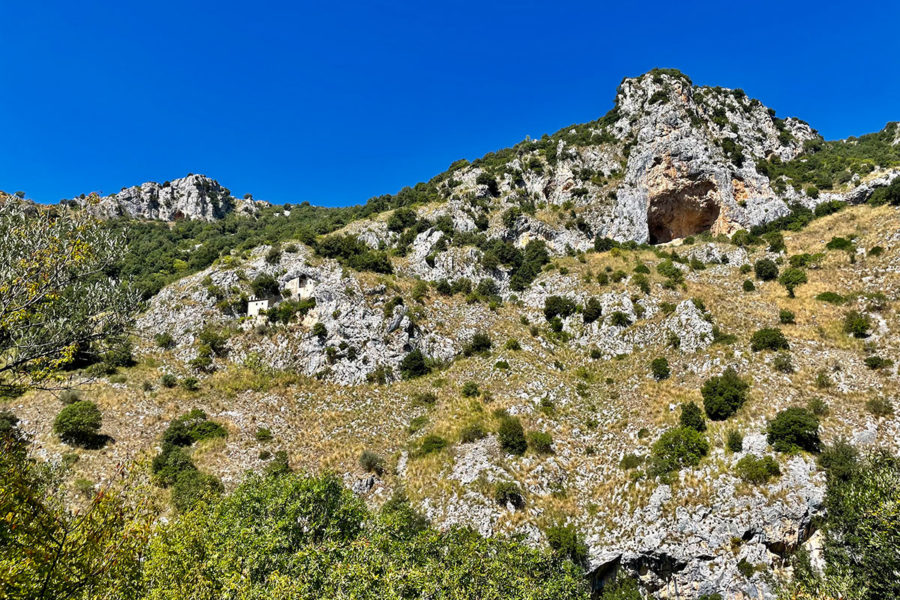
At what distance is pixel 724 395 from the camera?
32594 millimetres

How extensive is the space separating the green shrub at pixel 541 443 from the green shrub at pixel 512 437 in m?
0.60

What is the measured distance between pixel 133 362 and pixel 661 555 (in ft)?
182

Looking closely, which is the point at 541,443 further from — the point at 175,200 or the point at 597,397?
the point at 175,200

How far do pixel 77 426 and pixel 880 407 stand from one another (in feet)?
206

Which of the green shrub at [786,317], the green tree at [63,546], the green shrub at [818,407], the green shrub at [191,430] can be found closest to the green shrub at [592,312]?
the green shrub at [786,317]

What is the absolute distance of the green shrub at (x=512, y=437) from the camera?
115 feet

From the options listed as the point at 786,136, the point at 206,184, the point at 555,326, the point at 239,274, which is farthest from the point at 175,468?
Result: the point at 206,184

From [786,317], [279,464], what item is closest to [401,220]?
[279,464]

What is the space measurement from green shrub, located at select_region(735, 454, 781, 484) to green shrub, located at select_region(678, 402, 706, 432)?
4.51m

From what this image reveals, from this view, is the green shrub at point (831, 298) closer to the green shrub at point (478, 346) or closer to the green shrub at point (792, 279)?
the green shrub at point (792, 279)

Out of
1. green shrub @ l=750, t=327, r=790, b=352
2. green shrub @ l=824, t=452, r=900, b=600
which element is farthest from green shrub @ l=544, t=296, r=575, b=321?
green shrub @ l=824, t=452, r=900, b=600

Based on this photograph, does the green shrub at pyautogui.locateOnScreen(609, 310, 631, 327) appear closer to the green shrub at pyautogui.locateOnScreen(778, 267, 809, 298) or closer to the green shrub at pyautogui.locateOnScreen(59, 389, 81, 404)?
the green shrub at pyautogui.locateOnScreen(778, 267, 809, 298)

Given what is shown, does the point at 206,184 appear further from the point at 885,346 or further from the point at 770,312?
the point at 885,346

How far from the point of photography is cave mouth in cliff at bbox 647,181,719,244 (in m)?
66.6
